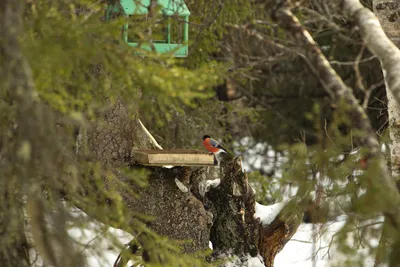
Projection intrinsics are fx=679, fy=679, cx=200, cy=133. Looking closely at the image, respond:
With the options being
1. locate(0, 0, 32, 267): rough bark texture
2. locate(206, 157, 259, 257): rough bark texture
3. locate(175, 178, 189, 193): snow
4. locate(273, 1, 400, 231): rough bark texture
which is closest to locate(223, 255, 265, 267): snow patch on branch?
locate(206, 157, 259, 257): rough bark texture

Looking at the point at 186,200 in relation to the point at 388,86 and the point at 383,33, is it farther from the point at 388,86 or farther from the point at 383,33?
the point at 383,33

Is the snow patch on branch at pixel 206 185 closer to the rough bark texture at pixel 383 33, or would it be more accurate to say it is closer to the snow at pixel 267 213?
the snow at pixel 267 213

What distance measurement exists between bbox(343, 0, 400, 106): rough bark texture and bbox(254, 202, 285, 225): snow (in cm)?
139

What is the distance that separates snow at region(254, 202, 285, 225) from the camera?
17.0 feet

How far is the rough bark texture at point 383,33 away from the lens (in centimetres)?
424

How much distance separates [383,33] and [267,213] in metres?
1.65

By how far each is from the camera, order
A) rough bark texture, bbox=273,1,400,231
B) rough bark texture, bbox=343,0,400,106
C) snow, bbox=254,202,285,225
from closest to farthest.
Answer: rough bark texture, bbox=273,1,400,231
rough bark texture, bbox=343,0,400,106
snow, bbox=254,202,285,225

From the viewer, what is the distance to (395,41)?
5078 mm

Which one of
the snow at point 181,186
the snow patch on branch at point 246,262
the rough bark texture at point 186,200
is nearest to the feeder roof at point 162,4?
the rough bark texture at point 186,200

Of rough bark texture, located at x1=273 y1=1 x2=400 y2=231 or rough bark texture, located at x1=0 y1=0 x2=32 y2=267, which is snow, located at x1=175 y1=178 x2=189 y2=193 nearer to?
rough bark texture, located at x1=273 y1=1 x2=400 y2=231

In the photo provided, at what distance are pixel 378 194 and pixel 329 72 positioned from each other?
3.45 m

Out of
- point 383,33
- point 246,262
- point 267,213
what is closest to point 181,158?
point 246,262

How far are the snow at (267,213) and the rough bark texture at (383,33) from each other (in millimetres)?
1391

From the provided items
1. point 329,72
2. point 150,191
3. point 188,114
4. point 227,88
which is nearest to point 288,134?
point 227,88
